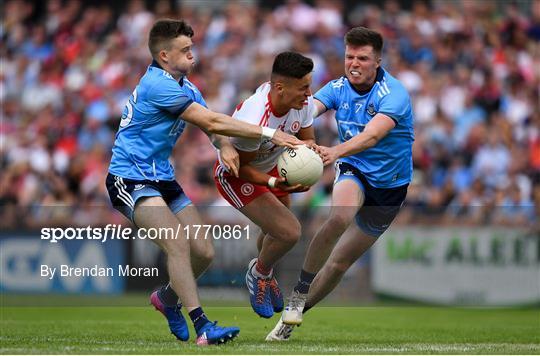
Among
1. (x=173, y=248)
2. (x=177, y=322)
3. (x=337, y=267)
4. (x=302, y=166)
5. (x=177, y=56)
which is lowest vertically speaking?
(x=177, y=322)

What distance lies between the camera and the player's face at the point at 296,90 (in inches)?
409

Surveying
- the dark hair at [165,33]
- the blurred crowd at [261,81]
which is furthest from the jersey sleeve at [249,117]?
the blurred crowd at [261,81]

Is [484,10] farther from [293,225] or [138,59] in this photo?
[293,225]

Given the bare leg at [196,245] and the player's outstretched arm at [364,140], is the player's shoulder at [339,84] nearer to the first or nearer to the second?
the player's outstretched arm at [364,140]

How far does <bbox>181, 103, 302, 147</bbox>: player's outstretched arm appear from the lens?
10.1 meters

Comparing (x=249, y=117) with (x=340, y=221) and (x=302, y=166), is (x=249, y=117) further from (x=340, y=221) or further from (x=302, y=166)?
(x=340, y=221)

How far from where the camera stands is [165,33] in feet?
33.8

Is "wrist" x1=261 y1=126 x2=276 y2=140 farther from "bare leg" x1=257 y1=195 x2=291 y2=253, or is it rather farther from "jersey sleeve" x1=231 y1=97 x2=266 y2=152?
"bare leg" x1=257 y1=195 x2=291 y2=253

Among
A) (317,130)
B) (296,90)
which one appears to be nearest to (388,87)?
(296,90)

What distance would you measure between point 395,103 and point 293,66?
1158 millimetres

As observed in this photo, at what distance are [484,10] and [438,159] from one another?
4216mm

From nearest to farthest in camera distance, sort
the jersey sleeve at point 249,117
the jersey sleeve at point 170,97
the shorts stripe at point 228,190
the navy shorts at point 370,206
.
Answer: the jersey sleeve at point 170,97 < the jersey sleeve at point 249,117 < the shorts stripe at point 228,190 < the navy shorts at point 370,206

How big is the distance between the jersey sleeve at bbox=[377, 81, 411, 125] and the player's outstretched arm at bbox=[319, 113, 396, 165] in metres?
0.06

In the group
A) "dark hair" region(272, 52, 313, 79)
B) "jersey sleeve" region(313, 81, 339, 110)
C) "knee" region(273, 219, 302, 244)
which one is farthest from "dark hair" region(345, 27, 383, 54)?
"knee" region(273, 219, 302, 244)
